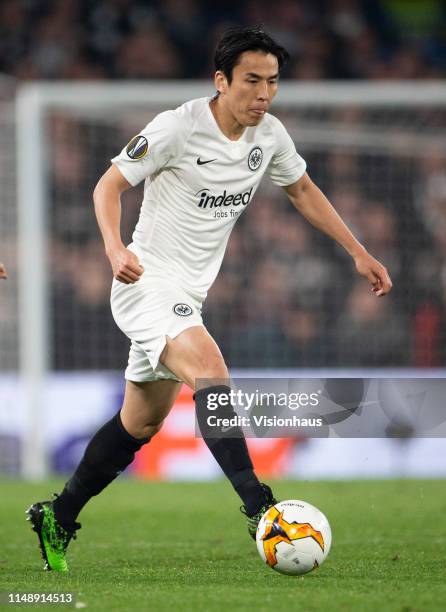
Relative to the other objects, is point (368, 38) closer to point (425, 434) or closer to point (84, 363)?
point (84, 363)

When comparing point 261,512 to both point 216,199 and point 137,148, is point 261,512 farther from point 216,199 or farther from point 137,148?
point 137,148

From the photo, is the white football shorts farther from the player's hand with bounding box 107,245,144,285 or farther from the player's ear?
the player's ear

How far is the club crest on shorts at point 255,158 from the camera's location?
5.59 metres

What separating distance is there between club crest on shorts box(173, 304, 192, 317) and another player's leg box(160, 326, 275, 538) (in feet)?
0.47

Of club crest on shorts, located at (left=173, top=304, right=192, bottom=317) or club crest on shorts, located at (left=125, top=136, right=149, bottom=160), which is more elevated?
club crest on shorts, located at (left=125, top=136, right=149, bottom=160)

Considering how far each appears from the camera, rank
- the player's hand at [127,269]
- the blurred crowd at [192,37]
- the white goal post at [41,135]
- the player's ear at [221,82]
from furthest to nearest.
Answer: the blurred crowd at [192,37], the white goal post at [41,135], the player's ear at [221,82], the player's hand at [127,269]

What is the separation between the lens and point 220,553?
6.26 m

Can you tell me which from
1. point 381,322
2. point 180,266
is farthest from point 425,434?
point 381,322

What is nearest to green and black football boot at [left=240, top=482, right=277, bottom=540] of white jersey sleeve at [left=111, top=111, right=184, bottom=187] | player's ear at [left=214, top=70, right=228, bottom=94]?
white jersey sleeve at [left=111, top=111, right=184, bottom=187]

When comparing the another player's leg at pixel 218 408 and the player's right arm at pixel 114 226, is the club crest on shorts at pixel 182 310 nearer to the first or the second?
the another player's leg at pixel 218 408

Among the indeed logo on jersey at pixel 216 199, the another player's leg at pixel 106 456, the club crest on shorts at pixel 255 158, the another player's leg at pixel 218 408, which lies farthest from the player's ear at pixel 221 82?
the another player's leg at pixel 106 456

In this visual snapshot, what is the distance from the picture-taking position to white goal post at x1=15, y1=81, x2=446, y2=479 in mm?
11336

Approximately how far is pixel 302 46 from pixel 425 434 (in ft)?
39.1

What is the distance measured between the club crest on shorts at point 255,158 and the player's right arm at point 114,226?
0.61 metres
